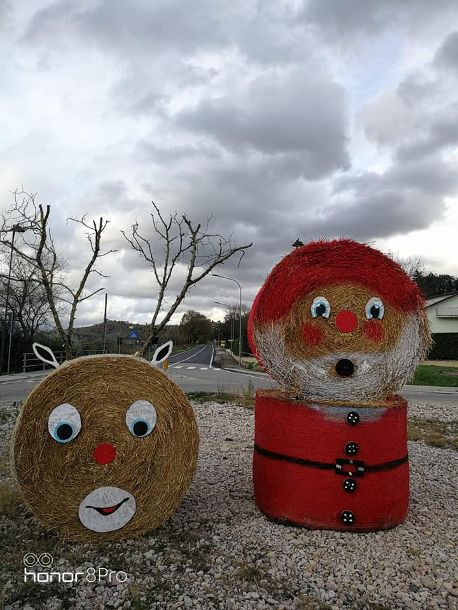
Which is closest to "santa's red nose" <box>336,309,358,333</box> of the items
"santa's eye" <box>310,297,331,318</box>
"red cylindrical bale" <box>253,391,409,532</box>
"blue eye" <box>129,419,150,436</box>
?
"santa's eye" <box>310,297,331,318</box>

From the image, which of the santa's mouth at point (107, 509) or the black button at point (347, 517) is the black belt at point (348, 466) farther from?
the santa's mouth at point (107, 509)

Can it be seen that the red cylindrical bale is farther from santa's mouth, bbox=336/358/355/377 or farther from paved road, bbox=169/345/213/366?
paved road, bbox=169/345/213/366

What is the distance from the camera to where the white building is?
40.3m

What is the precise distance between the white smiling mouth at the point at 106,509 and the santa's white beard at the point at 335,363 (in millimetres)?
1692

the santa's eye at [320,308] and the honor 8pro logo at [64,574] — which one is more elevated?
the santa's eye at [320,308]

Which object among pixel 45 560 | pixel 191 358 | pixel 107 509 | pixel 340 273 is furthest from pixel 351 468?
pixel 191 358

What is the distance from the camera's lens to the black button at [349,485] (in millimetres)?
4352

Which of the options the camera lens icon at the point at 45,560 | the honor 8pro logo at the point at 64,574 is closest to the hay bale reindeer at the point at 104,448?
the camera lens icon at the point at 45,560

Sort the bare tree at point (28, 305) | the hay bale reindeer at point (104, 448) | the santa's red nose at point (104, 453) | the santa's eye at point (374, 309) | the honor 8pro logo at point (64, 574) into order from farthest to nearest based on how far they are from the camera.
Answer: the bare tree at point (28, 305)
the santa's eye at point (374, 309)
the santa's red nose at point (104, 453)
the hay bale reindeer at point (104, 448)
the honor 8pro logo at point (64, 574)

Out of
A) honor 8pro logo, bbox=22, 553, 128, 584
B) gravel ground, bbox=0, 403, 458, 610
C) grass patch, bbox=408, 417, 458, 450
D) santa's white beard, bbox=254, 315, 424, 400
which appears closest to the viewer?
gravel ground, bbox=0, 403, 458, 610

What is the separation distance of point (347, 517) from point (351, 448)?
60cm

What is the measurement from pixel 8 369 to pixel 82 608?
23735mm

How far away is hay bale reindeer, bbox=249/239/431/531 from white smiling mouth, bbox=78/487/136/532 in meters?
1.36

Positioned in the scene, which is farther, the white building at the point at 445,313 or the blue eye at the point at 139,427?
the white building at the point at 445,313
